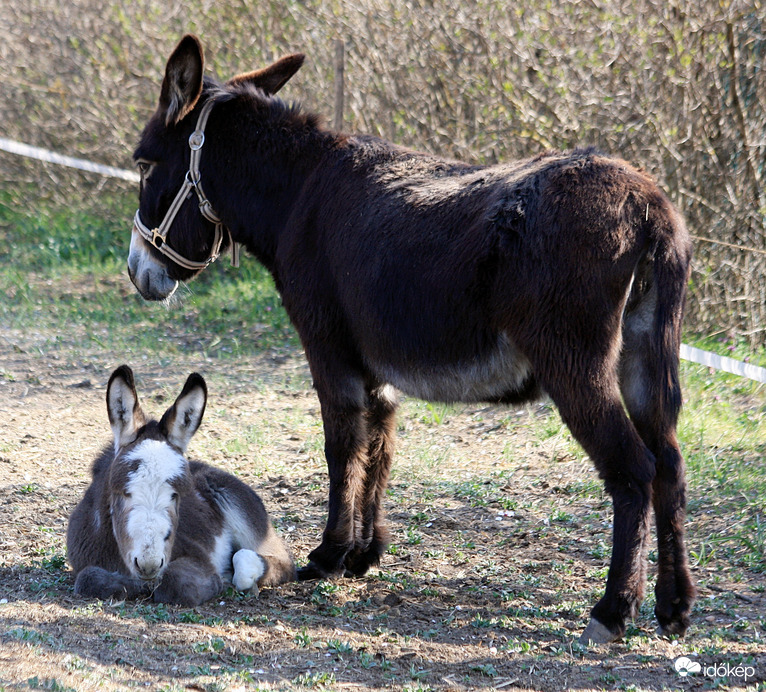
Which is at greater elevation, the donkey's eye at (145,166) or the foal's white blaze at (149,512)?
the donkey's eye at (145,166)

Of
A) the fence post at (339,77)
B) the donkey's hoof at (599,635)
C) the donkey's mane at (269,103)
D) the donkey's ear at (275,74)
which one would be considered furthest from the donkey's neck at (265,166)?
the fence post at (339,77)

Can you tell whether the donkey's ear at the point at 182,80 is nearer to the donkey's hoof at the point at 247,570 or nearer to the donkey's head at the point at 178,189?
the donkey's head at the point at 178,189

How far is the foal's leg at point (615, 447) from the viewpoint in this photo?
3266 millimetres

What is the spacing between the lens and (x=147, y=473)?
3615mm

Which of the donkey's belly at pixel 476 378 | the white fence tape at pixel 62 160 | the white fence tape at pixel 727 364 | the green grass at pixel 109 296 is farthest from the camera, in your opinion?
the white fence tape at pixel 62 160

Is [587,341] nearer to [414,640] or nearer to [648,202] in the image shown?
[648,202]

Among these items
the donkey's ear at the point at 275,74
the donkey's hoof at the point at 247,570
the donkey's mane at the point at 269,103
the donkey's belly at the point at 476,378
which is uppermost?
the donkey's ear at the point at 275,74

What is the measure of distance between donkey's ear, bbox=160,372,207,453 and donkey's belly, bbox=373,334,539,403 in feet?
2.63

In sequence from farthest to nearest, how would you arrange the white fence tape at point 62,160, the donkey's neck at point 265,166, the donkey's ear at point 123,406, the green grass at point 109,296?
1. the white fence tape at point 62,160
2. the green grass at point 109,296
3. the donkey's neck at point 265,166
4. the donkey's ear at point 123,406

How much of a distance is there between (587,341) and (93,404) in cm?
442

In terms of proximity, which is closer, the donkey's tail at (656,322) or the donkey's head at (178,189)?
the donkey's tail at (656,322)

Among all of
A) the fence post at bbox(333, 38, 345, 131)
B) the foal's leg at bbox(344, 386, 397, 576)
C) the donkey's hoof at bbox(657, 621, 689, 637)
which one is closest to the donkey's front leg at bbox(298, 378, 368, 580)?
the foal's leg at bbox(344, 386, 397, 576)

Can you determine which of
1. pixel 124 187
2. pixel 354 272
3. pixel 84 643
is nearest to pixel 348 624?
pixel 84 643

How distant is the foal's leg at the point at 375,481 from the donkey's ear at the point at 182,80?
163 centimetres
